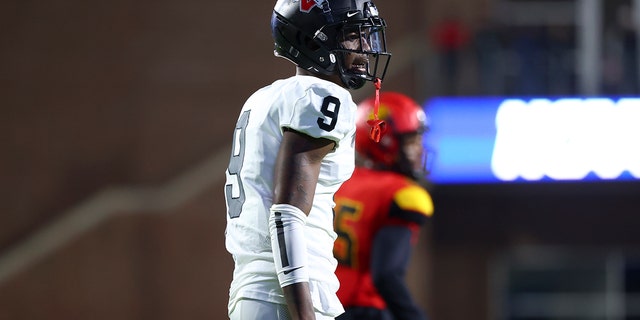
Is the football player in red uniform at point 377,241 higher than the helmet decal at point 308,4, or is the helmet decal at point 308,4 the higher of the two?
the helmet decal at point 308,4

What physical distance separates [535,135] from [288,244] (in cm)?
797

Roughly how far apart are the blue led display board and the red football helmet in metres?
5.52

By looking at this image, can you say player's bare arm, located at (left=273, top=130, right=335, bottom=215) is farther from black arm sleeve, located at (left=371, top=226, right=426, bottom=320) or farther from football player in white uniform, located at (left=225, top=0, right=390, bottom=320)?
black arm sleeve, located at (left=371, top=226, right=426, bottom=320)

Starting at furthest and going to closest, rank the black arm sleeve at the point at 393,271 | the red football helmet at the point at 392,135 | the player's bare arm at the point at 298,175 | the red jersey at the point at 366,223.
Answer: the red football helmet at the point at 392,135 → the red jersey at the point at 366,223 → the black arm sleeve at the point at 393,271 → the player's bare arm at the point at 298,175

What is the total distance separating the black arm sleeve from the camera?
3.92 metres

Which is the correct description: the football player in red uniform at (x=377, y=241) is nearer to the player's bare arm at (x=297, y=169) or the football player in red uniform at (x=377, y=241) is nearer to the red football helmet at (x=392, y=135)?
the red football helmet at (x=392, y=135)

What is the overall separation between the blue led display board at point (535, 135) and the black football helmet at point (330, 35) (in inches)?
291

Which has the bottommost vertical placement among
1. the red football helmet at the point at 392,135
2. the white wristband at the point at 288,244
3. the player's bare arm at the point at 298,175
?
the white wristband at the point at 288,244

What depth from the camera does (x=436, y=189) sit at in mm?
10711

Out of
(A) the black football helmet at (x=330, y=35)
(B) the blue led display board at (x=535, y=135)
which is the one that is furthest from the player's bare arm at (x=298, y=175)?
(B) the blue led display board at (x=535, y=135)

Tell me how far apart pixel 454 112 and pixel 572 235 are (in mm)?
1898

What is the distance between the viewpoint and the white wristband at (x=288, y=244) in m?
2.40

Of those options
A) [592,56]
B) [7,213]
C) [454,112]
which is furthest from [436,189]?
[7,213]

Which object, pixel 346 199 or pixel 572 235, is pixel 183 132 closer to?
pixel 572 235
